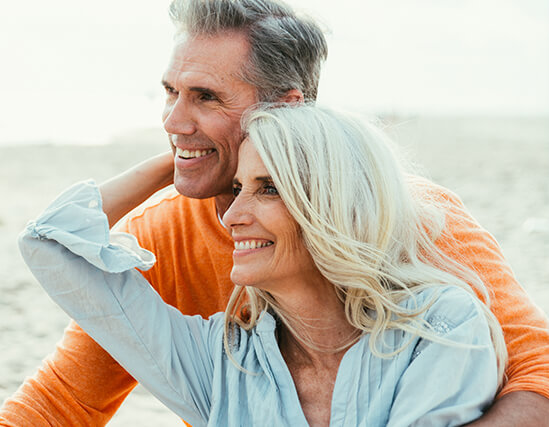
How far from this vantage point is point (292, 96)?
2869mm

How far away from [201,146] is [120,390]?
97 cm

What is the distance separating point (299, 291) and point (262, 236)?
223 mm

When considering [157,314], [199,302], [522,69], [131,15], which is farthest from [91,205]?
[522,69]

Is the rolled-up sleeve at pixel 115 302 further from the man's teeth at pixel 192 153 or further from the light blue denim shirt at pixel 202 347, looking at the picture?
the man's teeth at pixel 192 153

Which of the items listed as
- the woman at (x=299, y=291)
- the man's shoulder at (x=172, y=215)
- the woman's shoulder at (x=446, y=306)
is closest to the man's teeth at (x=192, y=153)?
the man's shoulder at (x=172, y=215)

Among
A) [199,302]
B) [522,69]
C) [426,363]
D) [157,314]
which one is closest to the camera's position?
[426,363]

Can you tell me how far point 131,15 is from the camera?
33.7m

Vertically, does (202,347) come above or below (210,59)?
below

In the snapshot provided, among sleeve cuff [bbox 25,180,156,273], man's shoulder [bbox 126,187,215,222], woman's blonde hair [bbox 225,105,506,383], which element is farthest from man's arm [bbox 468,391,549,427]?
man's shoulder [bbox 126,187,215,222]

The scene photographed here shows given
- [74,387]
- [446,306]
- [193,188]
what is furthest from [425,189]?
[74,387]

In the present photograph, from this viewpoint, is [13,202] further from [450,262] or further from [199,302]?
[450,262]

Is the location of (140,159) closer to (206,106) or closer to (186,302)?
(186,302)

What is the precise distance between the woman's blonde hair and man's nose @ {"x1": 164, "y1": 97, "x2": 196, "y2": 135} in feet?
1.46

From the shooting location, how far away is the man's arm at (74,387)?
2.49 m
